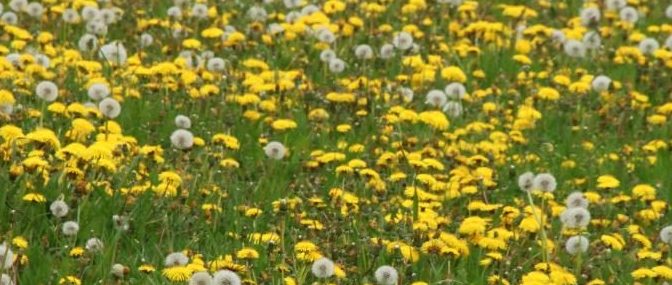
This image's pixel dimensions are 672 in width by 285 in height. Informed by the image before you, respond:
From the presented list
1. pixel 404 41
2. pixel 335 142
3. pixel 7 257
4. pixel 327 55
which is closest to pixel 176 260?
pixel 7 257

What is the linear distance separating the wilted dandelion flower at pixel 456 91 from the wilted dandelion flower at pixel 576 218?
2204 mm

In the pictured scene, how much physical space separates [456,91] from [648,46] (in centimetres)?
197

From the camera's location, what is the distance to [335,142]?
23.4 ft

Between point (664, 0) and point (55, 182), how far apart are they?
6419mm

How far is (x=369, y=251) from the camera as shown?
520 cm

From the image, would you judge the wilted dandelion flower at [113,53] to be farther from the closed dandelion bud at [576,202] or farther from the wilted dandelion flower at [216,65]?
the closed dandelion bud at [576,202]

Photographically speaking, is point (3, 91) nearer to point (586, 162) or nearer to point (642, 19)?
point (586, 162)

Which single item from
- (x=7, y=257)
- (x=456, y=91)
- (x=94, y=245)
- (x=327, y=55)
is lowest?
(x=456, y=91)

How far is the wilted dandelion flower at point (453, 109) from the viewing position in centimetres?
761

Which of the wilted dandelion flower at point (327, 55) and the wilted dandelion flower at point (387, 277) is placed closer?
the wilted dandelion flower at point (387, 277)

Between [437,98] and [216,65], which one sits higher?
[216,65]

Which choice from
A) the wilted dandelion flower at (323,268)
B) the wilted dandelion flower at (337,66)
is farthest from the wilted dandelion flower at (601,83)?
the wilted dandelion flower at (323,268)

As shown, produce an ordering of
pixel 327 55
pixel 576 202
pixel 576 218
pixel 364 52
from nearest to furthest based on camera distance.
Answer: pixel 576 218, pixel 576 202, pixel 327 55, pixel 364 52

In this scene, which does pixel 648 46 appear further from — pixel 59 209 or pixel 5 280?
pixel 5 280
